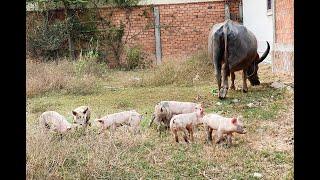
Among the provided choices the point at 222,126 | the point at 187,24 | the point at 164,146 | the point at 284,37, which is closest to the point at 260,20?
the point at 187,24

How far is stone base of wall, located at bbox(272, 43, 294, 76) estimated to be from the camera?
34.7 ft

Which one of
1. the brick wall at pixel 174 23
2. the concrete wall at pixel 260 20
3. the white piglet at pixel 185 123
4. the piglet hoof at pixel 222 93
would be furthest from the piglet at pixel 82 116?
the brick wall at pixel 174 23

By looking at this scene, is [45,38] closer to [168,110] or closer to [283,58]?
[283,58]

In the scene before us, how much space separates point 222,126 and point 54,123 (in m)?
2.29

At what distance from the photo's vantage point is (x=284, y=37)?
11.2m

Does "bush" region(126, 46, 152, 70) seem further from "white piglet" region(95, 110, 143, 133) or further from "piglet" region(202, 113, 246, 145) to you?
"piglet" region(202, 113, 246, 145)

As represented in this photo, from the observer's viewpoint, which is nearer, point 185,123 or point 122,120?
point 185,123

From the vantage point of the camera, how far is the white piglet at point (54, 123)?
604 cm

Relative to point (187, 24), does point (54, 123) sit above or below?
below

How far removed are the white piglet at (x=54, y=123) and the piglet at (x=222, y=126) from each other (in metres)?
1.85

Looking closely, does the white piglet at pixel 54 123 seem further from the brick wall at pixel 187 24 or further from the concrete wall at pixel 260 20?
the brick wall at pixel 187 24
